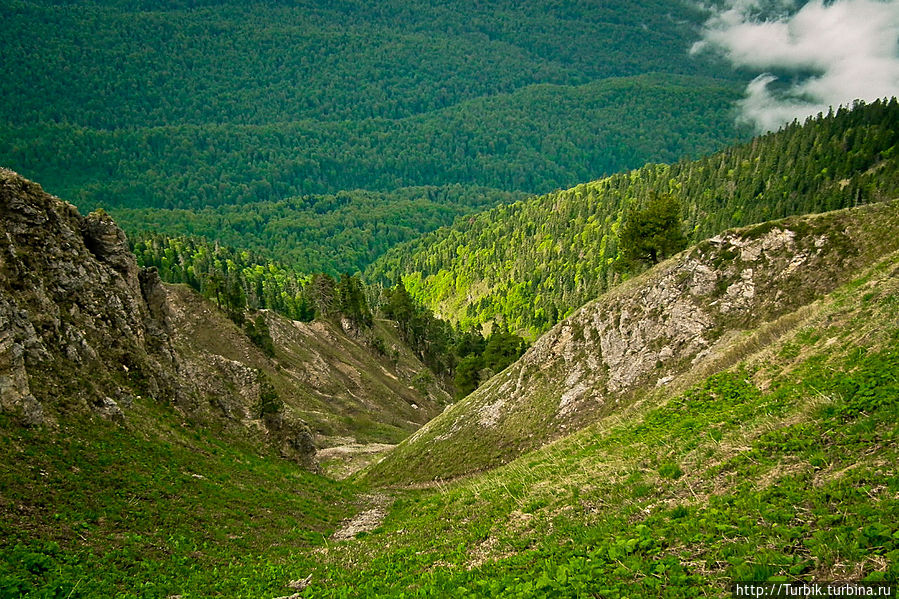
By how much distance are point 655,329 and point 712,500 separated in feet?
110

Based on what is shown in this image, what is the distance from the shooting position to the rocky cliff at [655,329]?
4247 centimetres

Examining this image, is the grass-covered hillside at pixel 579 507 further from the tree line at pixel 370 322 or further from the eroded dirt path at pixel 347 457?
the tree line at pixel 370 322

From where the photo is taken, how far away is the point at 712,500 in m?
15.7

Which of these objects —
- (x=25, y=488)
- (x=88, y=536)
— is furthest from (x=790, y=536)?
(x=25, y=488)

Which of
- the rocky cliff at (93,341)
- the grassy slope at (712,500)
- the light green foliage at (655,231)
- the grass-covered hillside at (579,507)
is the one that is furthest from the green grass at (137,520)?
the light green foliage at (655,231)

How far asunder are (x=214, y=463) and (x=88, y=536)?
14737 mm

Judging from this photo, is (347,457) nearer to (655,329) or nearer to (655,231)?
(655,329)

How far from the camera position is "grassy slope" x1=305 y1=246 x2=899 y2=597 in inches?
484

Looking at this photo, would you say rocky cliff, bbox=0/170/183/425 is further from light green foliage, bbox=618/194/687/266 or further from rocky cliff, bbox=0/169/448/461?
light green foliage, bbox=618/194/687/266

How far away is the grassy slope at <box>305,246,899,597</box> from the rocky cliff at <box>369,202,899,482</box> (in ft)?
40.0

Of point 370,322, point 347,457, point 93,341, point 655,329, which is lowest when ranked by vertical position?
point 347,457

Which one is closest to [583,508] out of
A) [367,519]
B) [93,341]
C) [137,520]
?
[137,520]

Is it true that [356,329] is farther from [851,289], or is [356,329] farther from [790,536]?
[790,536]

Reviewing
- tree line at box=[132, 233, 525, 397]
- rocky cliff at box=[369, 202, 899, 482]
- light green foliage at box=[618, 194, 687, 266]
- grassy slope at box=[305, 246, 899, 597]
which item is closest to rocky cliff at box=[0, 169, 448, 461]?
rocky cliff at box=[369, 202, 899, 482]
